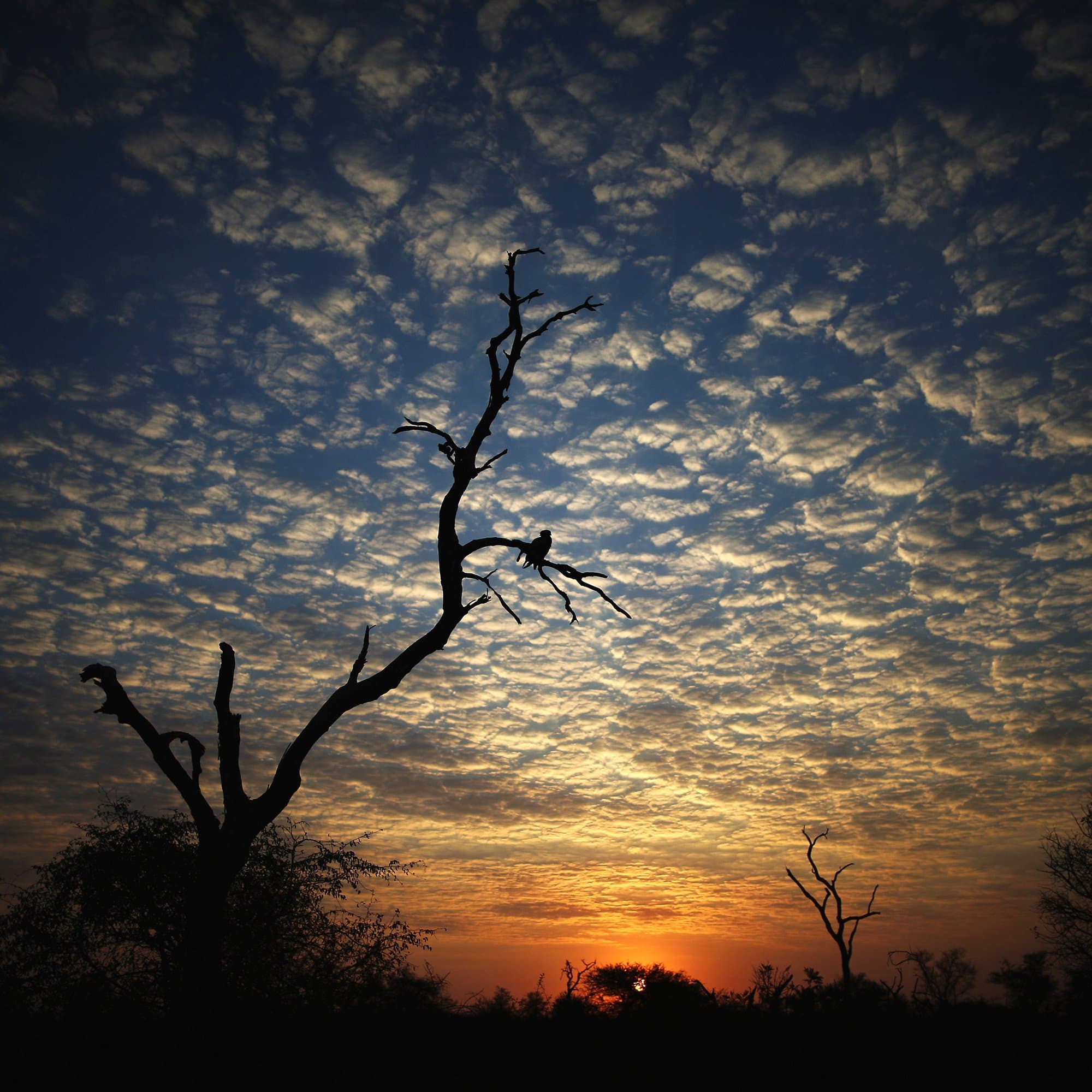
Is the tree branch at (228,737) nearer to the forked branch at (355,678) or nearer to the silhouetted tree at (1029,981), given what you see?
the forked branch at (355,678)

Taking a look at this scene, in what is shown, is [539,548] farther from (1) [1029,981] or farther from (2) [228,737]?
(1) [1029,981]

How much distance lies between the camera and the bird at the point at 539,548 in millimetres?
7090

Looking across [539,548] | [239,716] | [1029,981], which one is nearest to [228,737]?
[239,716]

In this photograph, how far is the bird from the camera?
279 inches

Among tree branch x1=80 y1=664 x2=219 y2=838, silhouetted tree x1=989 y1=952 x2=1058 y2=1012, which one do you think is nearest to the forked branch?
tree branch x1=80 y1=664 x2=219 y2=838

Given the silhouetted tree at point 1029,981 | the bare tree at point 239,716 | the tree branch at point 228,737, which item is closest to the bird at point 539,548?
the bare tree at point 239,716

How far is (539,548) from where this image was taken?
7.12m

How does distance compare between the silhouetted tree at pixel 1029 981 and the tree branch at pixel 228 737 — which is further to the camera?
the silhouetted tree at pixel 1029 981

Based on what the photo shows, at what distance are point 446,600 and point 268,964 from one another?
44.9ft

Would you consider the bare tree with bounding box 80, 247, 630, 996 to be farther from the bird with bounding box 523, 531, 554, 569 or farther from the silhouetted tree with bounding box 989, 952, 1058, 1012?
the silhouetted tree with bounding box 989, 952, 1058, 1012

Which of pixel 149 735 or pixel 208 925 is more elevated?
pixel 149 735

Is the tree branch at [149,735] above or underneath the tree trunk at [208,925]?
above

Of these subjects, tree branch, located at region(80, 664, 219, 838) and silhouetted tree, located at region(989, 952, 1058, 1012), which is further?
silhouetted tree, located at region(989, 952, 1058, 1012)

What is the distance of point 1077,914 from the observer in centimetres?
2919
